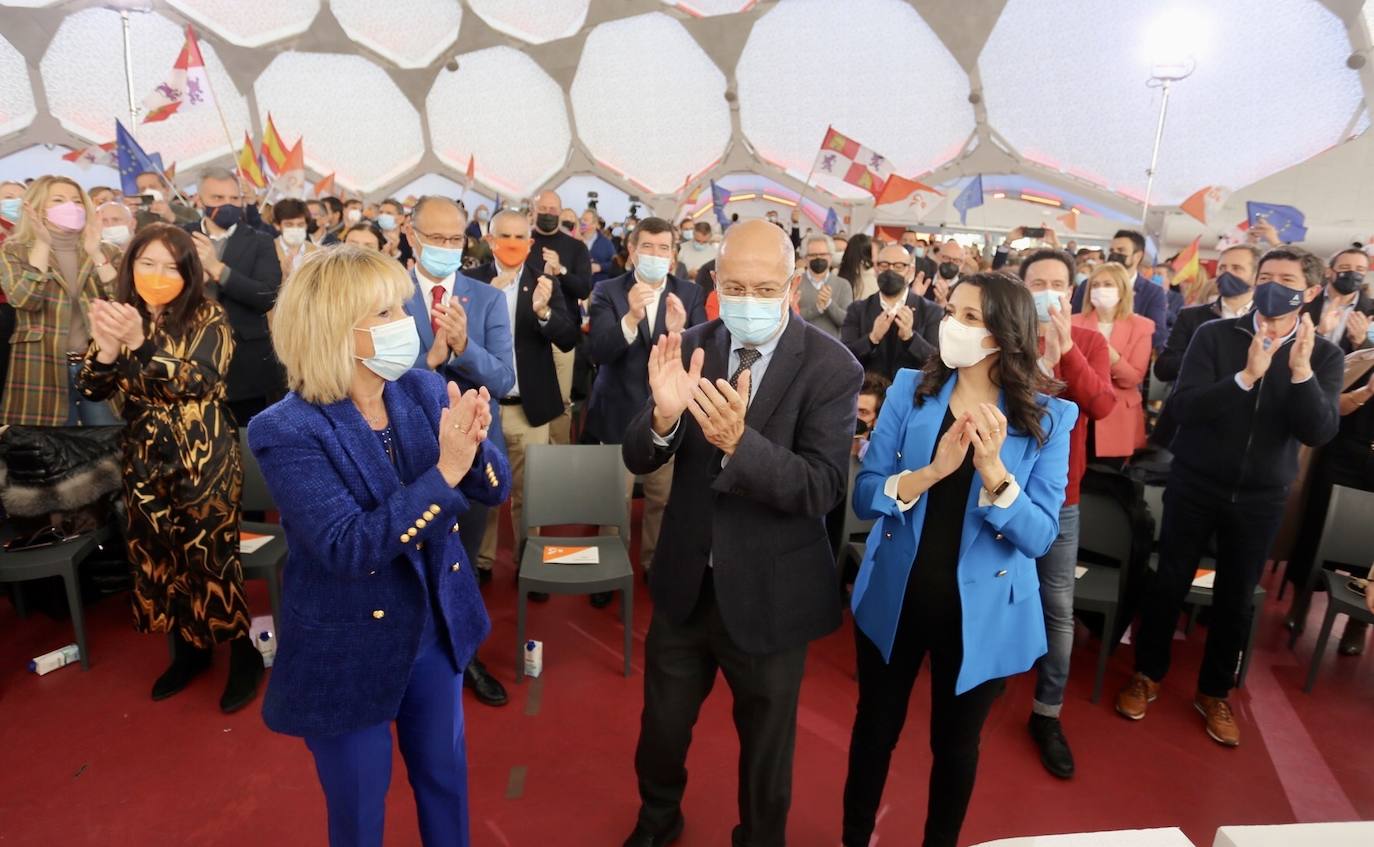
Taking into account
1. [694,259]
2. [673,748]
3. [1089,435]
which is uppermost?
[694,259]

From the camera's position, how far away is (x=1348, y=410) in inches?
132

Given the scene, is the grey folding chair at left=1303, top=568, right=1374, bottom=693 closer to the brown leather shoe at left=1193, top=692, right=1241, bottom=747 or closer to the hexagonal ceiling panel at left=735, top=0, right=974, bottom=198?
the brown leather shoe at left=1193, top=692, right=1241, bottom=747

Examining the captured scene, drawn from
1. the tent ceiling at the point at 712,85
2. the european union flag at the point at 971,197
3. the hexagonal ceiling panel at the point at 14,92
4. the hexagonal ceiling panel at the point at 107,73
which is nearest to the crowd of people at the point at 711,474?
the european union flag at the point at 971,197

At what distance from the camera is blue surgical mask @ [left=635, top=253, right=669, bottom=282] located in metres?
3.37

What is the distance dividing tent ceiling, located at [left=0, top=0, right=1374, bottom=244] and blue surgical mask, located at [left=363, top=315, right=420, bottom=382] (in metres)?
16.0

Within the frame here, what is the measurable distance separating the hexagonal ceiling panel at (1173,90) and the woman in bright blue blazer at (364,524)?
16.2 metres

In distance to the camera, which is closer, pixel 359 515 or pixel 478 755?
pixel 359 515

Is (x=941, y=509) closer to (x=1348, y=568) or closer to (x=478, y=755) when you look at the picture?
(x=478, y=755)

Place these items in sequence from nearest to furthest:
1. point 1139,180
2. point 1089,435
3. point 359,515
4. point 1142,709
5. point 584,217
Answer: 1. point 359,515
2. point 1142,709
3. point 1089,435
4. point 584,217
5. point 1139,180

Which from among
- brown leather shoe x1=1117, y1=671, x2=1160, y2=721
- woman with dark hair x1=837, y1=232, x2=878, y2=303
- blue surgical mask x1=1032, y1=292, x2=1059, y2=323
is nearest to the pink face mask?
blue surgical mask x1=1032, y1=292, x2=1059, y2=323

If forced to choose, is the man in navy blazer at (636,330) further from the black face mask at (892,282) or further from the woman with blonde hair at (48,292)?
the woman with blonde hair at (48,292)

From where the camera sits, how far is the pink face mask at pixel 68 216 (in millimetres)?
2955

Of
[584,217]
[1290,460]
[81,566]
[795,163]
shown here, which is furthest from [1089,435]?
[795,163]

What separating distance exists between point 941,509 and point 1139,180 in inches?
628
